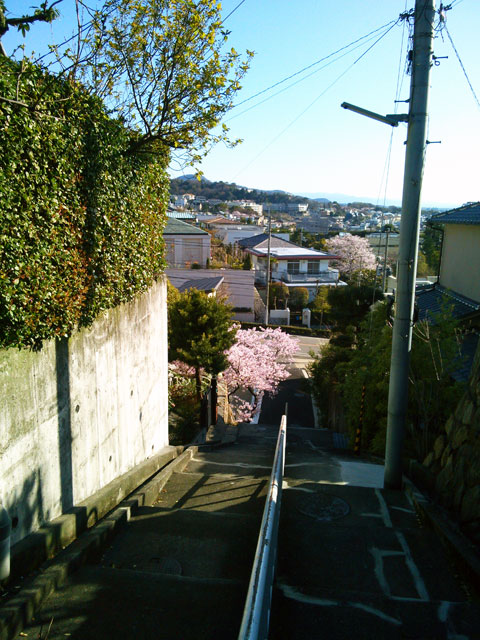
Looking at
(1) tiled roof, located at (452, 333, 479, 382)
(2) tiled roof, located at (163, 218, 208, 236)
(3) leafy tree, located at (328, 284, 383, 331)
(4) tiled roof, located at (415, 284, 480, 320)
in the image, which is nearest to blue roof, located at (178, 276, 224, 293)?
(2) tiled roof, located at (163, 218, 208, 236)

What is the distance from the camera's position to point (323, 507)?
245 inches

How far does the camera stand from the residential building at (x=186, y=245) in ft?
125

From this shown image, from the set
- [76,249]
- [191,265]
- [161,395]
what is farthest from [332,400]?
[191,265]

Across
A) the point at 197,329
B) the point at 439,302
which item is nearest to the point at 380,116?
the point at 439,302

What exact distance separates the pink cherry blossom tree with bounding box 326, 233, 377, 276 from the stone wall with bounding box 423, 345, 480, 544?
49.7 meters

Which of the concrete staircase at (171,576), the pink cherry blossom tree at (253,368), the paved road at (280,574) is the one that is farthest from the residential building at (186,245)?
the concrete staircase at (171,576)

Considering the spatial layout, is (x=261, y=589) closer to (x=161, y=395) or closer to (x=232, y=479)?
(x=232, y=479)

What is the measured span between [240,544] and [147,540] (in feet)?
3.04

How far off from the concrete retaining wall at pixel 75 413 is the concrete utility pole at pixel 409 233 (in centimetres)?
378

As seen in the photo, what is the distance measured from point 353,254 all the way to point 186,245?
81.5ft

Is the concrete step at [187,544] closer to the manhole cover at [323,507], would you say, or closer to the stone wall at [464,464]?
the manhole cover at [323,507]

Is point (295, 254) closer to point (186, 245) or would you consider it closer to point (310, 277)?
point (310, 277)

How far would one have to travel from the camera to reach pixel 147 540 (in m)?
4.79

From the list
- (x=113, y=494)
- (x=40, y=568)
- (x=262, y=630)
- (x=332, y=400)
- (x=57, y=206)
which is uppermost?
(x=57, y=206)
